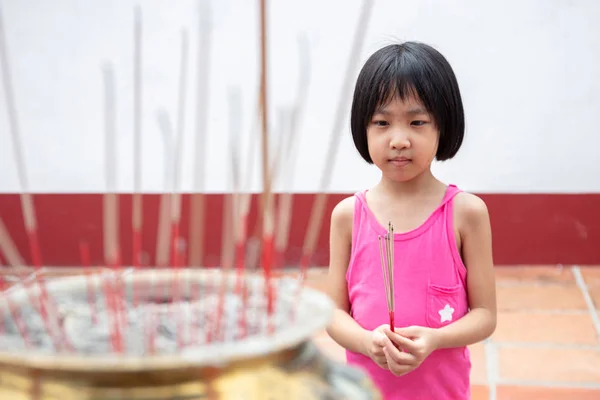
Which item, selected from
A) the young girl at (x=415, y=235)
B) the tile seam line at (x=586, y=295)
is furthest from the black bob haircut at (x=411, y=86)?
the tile seam line at (x=586, y=295)

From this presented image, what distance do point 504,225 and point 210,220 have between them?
3.49 ft

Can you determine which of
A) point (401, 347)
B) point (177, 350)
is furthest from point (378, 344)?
point (177, 350)

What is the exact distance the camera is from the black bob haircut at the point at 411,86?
1037mm

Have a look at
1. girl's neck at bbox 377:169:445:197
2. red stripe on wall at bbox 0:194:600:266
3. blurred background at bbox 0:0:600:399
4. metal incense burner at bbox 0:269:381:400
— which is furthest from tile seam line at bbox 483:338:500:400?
metal incense burner at bbox 0:269:381:400

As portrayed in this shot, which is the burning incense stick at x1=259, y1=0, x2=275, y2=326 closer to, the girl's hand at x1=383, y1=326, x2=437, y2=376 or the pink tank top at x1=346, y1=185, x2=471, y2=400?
the girl's hand at x1=383, y1=326, x2=437, y2=376

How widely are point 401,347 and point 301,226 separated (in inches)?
79.9

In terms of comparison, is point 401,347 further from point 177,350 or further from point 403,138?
point 177,350

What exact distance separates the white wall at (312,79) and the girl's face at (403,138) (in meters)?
1.77

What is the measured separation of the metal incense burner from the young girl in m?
0.44

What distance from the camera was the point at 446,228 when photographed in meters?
1.08

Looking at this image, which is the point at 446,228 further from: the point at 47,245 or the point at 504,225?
the point at 47,245

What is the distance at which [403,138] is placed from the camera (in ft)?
3.27

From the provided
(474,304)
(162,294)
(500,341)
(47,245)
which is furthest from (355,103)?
(47,245)

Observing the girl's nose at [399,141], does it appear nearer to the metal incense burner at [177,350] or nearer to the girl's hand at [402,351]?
the girl's hand at [402,351]
